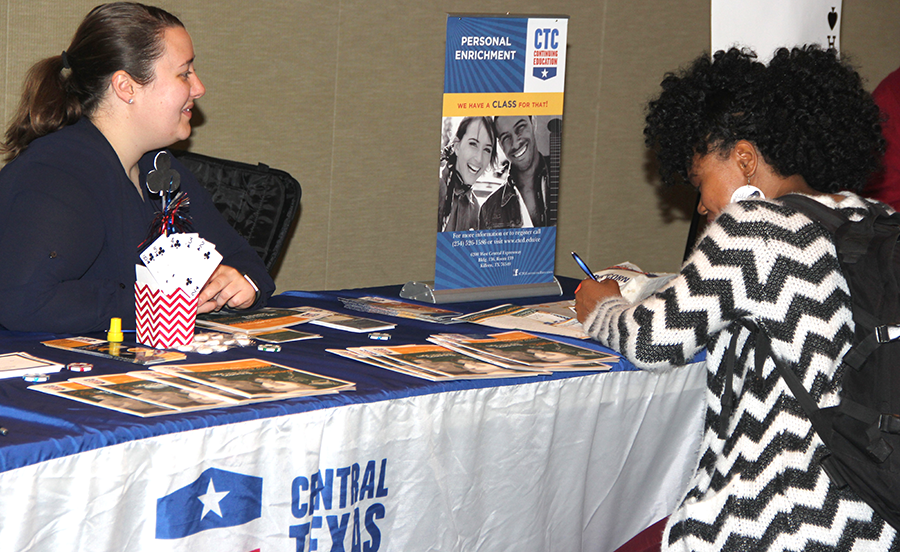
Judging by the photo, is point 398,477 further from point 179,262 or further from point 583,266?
point 583,266

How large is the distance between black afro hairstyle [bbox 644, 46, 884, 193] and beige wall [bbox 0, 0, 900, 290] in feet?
5.99

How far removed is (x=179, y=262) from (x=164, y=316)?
0.34 ft

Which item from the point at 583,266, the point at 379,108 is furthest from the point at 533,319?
the point at 379,108

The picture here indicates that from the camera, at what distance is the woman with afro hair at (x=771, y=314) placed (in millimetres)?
1283

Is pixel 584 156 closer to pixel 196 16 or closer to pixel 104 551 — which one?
pixel 196 16

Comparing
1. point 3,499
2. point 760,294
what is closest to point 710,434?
point 760,294

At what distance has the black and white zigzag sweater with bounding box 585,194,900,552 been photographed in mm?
1280

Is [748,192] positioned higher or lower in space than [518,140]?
lower

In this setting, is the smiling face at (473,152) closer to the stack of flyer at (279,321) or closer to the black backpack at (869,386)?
the stack of flyer at (279,321)

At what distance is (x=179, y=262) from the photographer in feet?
5.32

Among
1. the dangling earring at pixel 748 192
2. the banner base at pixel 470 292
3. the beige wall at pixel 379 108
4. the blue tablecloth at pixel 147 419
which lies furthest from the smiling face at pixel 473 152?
the beige wall at pixel 379 108

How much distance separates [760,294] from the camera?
1308 mm

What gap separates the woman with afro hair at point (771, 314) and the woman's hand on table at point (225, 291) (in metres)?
0.80

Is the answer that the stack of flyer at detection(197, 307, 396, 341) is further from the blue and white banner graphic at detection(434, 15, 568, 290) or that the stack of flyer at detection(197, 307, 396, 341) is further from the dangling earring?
the dangling earring
